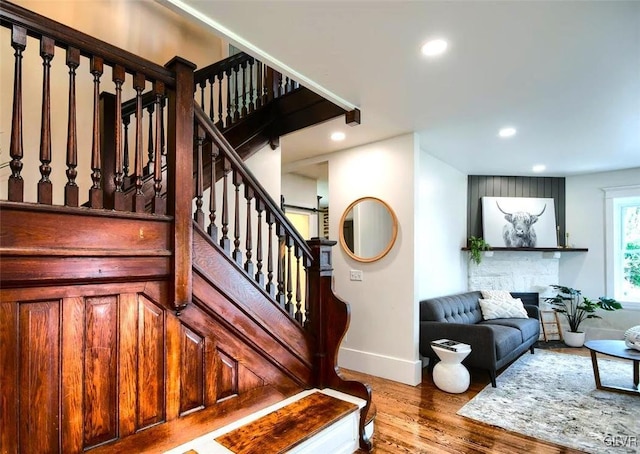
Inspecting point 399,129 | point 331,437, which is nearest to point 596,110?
point 399,129

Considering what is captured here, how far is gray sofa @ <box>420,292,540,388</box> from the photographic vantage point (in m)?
3.40

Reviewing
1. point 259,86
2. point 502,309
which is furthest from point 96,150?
point 502,309

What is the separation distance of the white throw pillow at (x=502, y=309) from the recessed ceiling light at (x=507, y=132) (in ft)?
7.73

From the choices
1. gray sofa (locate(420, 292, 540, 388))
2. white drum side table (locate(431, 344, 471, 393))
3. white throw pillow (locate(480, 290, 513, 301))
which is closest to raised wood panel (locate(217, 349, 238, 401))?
white drum side table (locate(431, 344, 471, 393))

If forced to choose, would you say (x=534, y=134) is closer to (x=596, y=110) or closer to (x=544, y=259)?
(x=596, y=110)

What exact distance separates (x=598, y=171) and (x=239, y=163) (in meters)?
5.93

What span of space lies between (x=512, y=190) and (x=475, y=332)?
10.8 feet

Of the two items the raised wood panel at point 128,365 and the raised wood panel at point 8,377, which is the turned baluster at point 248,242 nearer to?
the raised wood panel at point 128,365

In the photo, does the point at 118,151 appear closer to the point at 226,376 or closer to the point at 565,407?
the point at 226,376

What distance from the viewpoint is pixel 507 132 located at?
12.2ft

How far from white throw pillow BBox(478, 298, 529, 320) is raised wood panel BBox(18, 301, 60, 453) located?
15.8ft

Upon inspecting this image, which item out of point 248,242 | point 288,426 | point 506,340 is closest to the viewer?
point 288,426

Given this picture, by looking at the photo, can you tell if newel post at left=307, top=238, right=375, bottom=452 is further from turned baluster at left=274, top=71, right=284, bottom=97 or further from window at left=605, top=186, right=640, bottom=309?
window at left=605, top=186, right=640, bottom=309

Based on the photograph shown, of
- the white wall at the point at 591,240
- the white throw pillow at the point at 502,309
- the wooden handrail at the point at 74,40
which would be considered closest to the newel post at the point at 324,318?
the wooden handrail at the point at 74,40
